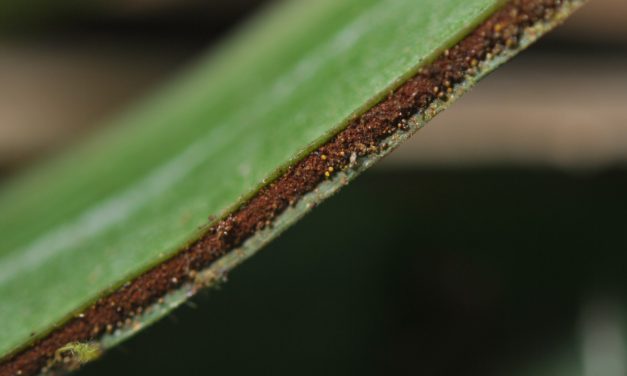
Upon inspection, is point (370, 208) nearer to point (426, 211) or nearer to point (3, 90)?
point (426, 211)

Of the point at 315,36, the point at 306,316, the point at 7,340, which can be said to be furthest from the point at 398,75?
the point at 306,316

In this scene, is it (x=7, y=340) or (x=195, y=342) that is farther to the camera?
(x=195, y=342)

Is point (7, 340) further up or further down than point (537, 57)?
further down

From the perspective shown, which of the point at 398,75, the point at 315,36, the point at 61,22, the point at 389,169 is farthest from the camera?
the point at 61,22

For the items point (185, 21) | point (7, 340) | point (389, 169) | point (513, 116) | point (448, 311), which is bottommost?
point (448, 311)

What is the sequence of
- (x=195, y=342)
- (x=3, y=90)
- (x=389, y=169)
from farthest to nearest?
(x=3, y=90)
(x=389, y=169)
(x=195, y=342)

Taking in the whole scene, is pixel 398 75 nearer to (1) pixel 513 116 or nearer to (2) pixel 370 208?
(2) pixel 370 208
